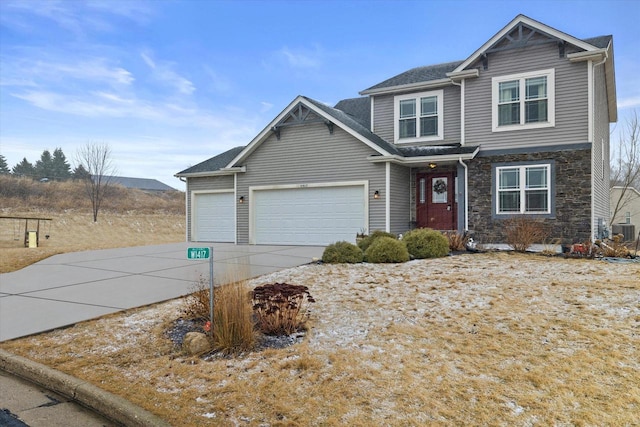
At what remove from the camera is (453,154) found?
13.5 m

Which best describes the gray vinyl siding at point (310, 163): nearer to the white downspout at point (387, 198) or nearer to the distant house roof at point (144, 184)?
the white downspout at point (387, 198)

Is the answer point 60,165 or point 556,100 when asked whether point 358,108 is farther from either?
point 60,165

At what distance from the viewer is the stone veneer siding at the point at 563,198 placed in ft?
40.2

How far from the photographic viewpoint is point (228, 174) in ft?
58.2

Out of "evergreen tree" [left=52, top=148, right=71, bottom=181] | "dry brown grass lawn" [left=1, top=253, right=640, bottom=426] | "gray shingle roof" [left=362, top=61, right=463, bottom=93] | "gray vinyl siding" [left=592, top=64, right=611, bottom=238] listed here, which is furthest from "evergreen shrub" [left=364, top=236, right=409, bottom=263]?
"evergreen tree" [left=52, top=148, right=71, bottom=181]

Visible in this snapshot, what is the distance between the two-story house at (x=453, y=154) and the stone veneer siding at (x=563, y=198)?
0.03 metres

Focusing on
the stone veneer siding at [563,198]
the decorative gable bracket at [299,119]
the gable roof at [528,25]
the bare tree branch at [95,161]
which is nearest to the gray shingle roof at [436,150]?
the stone veneer siding at [563,198]

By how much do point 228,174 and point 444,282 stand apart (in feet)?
41.0

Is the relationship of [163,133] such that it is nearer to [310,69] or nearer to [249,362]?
[310,69]

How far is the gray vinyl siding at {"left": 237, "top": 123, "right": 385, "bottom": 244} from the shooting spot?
14.3 metres

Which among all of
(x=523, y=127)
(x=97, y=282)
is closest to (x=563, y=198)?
(x=523, y=127)

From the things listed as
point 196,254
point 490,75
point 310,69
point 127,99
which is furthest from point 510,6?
point 127,99

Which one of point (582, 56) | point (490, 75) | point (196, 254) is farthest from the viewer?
point (490, 75)

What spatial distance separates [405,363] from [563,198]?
1114 cm
